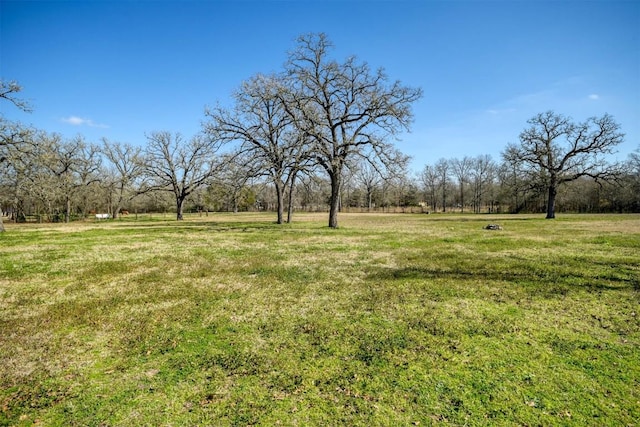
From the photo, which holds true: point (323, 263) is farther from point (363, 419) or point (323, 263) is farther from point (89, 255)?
point (89, 255)

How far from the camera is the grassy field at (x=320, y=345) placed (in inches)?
147

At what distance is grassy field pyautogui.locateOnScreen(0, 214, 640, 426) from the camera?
12.3ft

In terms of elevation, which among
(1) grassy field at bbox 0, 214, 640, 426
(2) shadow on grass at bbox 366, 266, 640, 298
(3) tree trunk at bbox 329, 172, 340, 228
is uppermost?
(3) tree trunk at bbox 329, 172, 340, 228

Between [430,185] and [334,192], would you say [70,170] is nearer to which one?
[334,192]

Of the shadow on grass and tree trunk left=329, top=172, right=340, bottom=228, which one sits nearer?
the shadow on grass

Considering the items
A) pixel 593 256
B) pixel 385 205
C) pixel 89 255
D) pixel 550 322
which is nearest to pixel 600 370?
pixel 550 322

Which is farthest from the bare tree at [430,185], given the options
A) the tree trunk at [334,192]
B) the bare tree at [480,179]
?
the tree trunk at [334,192]

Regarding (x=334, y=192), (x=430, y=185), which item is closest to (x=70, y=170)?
(x=334, y=192)

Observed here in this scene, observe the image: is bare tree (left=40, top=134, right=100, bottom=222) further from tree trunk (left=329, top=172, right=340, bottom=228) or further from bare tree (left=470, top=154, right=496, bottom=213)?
bare tree (left=470, top=154, right=496, bottom=213)

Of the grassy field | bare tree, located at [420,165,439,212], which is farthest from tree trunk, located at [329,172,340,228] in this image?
bare tree, located at [420,165,439,212]

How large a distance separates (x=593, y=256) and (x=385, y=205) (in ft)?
292

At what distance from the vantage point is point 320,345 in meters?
5.33

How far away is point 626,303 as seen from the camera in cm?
715

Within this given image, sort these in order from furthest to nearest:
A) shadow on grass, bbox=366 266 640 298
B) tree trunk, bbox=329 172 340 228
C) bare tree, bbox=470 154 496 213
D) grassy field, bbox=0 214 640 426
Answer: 1. bare tree, bbox=470 154 496 213
2. tree trunk, bbox=329 172 340 228
3. shadow on grass, bbox=366 266 640 298
4. grassy field, bbox=0 214 640 426
